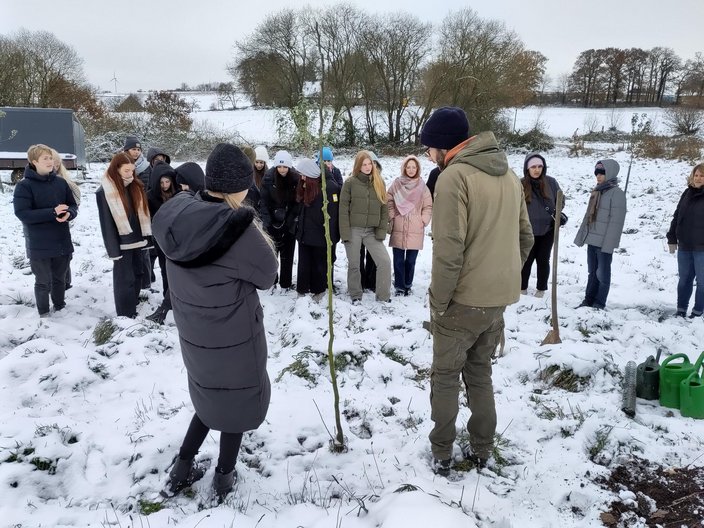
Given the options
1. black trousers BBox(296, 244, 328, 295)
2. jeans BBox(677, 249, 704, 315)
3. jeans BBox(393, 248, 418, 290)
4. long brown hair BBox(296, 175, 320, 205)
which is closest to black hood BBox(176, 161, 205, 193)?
long brown hair BBox(296, 175, 320, 205)

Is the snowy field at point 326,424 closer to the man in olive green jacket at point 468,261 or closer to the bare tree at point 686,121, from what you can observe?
the man in olive green jacket at point 468,261

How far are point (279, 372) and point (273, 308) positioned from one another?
67.9 inches

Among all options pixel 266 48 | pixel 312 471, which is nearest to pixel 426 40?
pixel 266 48

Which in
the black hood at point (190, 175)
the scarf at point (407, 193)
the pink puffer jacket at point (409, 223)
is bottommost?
the pink puffer jacket at point (409, 223)

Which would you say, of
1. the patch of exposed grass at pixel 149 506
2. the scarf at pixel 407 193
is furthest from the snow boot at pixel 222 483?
the scarf at pixel 407 193

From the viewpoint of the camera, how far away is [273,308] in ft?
18.8

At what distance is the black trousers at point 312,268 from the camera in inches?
236

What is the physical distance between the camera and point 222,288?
7.38 ft

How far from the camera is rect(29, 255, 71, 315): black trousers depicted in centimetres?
491

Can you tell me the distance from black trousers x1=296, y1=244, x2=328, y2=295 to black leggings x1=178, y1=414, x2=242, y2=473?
353 centimetres

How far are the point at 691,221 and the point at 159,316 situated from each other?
6495 mm

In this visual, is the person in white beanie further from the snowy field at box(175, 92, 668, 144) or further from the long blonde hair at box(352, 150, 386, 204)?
the snowy field at box(175, 92, 668, 144)

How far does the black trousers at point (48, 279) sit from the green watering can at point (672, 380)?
6.04 m

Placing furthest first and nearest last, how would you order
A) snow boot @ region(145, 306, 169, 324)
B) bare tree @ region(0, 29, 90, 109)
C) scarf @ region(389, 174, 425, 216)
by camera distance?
bare tree @ region(0, 29, 90, 109) < scarf @ region(389, 174, 425, 216) < snow boot @ region(145, 306, 169, 324)
